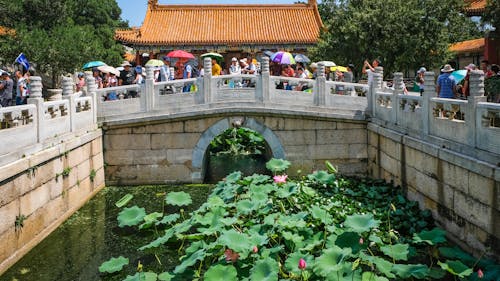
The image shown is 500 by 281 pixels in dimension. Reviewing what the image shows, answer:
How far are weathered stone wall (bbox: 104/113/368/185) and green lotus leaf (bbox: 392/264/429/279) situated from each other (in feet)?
21.0

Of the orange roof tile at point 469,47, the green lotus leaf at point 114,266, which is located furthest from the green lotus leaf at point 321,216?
the orange roof tile at point 469,47

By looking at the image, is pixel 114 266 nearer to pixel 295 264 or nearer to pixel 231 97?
pixel 295 264

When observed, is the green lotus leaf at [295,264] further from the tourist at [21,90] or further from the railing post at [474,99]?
the tourist at [21,90]

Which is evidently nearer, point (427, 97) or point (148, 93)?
point (427, 97)

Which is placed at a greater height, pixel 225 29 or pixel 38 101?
pixel 225 29

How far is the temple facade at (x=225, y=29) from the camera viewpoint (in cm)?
2342

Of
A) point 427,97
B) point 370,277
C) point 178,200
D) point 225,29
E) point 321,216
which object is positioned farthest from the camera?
point 225,29

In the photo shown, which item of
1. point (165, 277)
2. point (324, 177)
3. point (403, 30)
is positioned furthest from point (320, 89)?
point (165, 277)

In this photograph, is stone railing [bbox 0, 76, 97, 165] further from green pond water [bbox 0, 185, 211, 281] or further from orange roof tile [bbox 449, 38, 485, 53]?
orange roof tile [bbox 449, 38, 485, 53]

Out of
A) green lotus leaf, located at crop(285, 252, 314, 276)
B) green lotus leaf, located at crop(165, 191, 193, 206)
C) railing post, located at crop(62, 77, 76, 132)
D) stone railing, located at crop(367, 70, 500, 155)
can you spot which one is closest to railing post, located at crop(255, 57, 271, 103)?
stone railing, located at crop(367, 70, 500, 155)

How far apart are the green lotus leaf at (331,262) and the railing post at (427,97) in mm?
3772

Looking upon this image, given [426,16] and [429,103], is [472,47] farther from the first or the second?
[429,103]

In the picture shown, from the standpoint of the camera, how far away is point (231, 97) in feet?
38.8

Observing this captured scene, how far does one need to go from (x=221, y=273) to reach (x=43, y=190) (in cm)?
421
